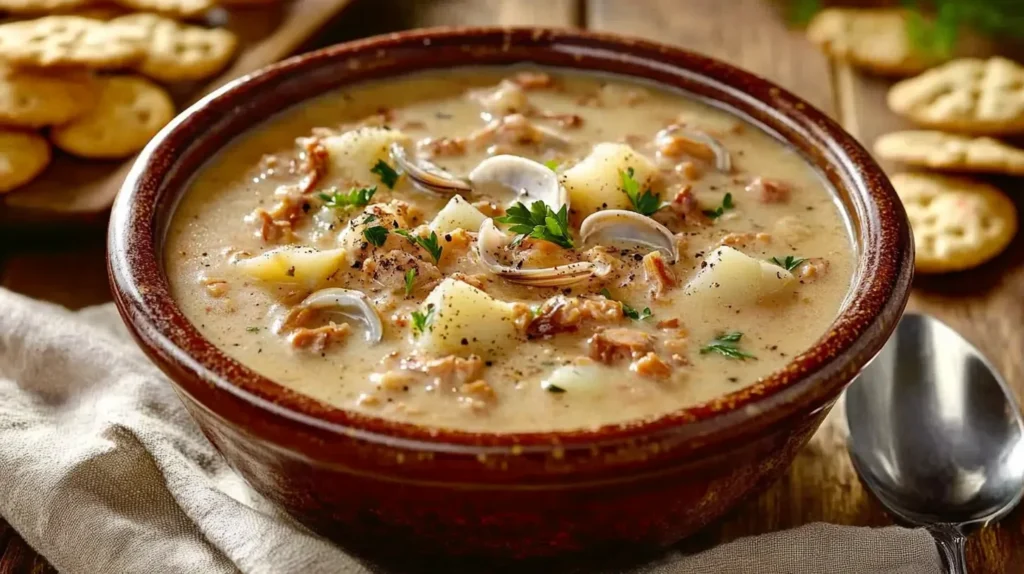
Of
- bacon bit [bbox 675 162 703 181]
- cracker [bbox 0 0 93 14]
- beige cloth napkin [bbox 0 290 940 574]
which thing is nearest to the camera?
beige cloth napkin [bbox 0 290 940 574]

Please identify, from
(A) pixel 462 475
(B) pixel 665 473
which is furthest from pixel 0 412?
(B) pixel 665 473

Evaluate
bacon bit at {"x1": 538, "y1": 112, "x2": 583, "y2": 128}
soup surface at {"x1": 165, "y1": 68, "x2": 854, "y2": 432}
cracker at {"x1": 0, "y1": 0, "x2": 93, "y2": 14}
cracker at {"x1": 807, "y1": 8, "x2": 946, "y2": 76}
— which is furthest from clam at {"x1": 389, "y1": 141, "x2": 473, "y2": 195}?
cracker at {"x1": 807, "y1": 8, "x2": 946, "y2": 76}

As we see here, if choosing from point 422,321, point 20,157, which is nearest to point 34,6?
point 20,157

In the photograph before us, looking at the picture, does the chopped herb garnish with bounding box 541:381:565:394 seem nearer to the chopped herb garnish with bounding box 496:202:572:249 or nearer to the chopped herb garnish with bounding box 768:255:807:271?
the chopped herb garnish with bounding box 496:202:572:249

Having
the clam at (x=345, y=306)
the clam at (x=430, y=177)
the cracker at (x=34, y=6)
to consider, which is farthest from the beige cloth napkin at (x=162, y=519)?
the cracker at (x=34, y=6)

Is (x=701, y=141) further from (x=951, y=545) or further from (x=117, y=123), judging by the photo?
(x=117, y=123)

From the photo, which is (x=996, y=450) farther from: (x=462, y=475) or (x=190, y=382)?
(x=190, y=382)
